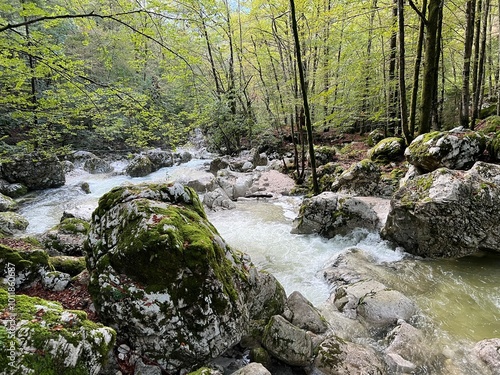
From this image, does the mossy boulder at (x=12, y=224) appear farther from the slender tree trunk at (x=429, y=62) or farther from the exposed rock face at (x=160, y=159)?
the slender tree trunk at (x=429, y=62)

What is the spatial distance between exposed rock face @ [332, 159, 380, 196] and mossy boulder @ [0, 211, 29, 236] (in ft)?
36.8

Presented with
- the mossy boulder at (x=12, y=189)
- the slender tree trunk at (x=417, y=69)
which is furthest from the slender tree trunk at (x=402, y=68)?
the mossy boulder at (x=12, y=189)

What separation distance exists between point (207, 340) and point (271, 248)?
4680 mm

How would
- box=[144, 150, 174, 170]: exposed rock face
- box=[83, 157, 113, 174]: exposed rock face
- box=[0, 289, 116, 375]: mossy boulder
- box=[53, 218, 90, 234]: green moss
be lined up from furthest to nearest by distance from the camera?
box=[144, 150, 174, 170]: exposed rock face, box=[83, 157, 113, 174]: exposed rock face, box=[53, 218, 90, 234]: green moss, box=[0, 289, 116, 375]: mossy boulder

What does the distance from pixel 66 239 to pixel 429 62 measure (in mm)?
11640

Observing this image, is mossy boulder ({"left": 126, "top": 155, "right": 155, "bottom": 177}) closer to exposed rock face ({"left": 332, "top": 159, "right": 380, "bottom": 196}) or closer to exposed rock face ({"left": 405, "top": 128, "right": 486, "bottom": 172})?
exposed rock face ({"left": 332, "top": 159, "right": 380, "bottom": 196})

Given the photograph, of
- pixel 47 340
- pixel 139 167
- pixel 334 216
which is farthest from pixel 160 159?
pixel 47 340

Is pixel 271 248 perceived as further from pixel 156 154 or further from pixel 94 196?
pixel 156 154

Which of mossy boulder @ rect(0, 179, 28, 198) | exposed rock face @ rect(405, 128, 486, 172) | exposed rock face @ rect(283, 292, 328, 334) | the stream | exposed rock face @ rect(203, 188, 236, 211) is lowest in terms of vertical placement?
the stream

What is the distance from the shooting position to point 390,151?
11.3m

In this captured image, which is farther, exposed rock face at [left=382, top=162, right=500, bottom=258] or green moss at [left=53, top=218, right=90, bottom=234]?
green moss at [left=53, top=218, right=90, bottom=234]

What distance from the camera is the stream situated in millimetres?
4434

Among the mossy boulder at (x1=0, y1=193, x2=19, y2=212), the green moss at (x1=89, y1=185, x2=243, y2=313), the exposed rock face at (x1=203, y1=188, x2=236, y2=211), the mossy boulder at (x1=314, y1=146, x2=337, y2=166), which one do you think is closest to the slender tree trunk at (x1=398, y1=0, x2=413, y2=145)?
the mossy boulder at (x1=314, y1=146, x2=337, y2=166)

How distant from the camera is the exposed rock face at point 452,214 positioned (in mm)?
5836
